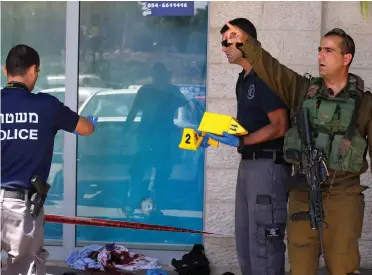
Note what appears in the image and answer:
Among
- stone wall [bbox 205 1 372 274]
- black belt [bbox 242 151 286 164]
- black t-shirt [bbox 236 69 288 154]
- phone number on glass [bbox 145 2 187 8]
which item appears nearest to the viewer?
black t-shirt [bbox 236 69 288 154]

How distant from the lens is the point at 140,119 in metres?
6.41

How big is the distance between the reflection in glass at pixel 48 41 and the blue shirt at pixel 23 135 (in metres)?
2.36

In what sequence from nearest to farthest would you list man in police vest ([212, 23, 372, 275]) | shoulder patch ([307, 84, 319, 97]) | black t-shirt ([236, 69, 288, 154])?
man in police vest ([212, 23, 372, 275]), shoulder patch ([307, 84, 319, 97]), black t-shirt ([236, 69, 288, 154])

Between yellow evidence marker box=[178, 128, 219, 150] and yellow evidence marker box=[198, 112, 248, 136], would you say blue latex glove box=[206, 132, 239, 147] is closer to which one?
yellow evidence marker box=[198, 112, 248, 136]

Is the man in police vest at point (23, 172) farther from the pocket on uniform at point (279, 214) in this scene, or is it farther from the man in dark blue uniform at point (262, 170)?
the pocket on uniform at point (279, 214)

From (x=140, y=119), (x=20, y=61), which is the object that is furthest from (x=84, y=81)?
(x=20, y=61)

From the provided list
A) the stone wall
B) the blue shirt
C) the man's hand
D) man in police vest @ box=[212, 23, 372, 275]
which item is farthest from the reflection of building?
the blue shirt

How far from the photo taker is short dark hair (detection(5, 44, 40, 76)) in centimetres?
415

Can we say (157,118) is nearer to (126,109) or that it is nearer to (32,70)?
(126,109)

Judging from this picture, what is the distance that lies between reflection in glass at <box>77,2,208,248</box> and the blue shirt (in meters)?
2.32

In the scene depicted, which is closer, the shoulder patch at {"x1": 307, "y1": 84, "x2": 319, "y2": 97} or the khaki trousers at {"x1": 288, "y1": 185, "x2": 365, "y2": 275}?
the khaki trousers at {"x1": 288, "y1": 185, "x2": 365, "y2": 275}

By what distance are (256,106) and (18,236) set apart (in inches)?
63.4

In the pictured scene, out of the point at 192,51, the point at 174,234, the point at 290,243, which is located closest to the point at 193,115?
the point at 192,51

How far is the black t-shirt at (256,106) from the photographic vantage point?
172 inches
